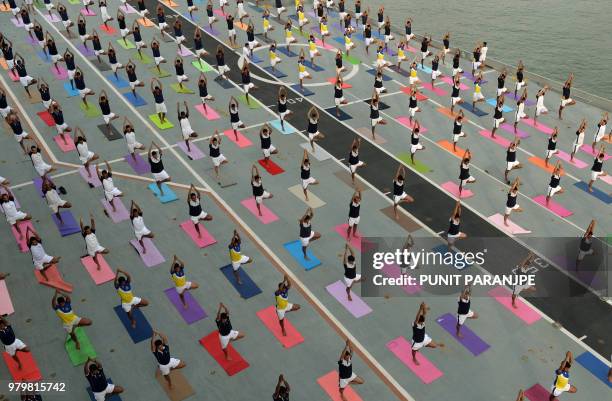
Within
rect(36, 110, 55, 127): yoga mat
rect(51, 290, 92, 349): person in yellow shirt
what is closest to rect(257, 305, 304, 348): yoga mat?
rect(51, 290, 92, 349): person in yellow shirt

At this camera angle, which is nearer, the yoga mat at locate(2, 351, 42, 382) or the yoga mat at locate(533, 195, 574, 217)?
the yoga mat at locate(2, 351, 42, 382)

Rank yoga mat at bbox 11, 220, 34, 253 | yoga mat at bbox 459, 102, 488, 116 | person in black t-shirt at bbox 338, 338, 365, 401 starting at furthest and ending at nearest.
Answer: yoga mat at bbox 459, 102, 488, 116 < yoga mat at bbox 11, 220, 34, 253 < person in black t-shirt at bbox 338, 338, 365, 401

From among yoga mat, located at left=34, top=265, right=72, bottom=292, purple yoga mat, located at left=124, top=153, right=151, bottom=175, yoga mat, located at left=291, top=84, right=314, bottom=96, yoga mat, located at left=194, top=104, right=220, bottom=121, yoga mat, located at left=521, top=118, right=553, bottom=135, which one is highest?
yoga mat, located at left=521, top=118, right=553, bottom=135

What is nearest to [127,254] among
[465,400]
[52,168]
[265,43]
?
[52,168]

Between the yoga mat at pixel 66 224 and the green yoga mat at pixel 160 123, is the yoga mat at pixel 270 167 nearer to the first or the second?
the green yoga mat at pixel 160 123

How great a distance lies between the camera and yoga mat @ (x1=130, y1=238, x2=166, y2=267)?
21531 mm

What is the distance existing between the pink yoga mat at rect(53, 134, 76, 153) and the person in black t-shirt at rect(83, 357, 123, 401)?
48.3 ft

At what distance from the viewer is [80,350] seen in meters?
17.9

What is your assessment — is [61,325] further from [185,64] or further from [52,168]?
[185,64]

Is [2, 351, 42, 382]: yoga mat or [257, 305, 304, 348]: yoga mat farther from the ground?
[257, 305, 304, 348]: yoga mat

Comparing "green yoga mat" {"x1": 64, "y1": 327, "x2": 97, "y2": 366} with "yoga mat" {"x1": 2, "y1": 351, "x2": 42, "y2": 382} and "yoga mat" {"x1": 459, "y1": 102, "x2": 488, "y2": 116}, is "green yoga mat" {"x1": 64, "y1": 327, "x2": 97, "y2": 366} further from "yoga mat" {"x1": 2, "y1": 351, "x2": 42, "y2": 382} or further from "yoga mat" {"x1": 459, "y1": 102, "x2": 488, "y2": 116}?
"yoga mat" {"x1": 459, "y1": 102, "x2": 488, "y2": 116}

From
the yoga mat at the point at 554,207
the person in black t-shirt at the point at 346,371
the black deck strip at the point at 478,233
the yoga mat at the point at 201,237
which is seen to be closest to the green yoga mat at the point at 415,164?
the black deck strip at the point at 478,233

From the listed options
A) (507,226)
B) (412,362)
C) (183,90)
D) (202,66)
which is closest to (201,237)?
(412,362)

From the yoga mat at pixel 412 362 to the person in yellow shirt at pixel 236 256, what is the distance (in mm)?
5504
